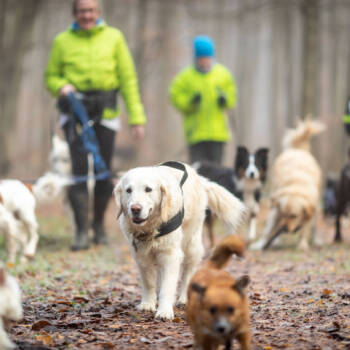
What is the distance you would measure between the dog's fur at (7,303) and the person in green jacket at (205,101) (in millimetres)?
7384

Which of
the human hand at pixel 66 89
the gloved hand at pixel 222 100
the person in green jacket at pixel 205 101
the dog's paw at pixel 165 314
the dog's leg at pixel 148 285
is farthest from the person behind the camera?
the person in green jacket at pixel 205 101

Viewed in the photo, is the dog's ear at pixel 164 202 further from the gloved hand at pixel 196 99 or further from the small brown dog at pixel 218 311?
the gloved hand at pixel 196 99

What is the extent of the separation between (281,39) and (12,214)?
25.4 meters

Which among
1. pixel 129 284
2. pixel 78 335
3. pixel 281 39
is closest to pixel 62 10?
pixel 281 39

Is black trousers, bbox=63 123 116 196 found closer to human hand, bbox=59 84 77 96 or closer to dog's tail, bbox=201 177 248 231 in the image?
human hand, bbox=59 84 77 96

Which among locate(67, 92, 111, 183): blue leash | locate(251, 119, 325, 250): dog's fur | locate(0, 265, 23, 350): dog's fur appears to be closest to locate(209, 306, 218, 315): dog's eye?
locate(0, 265, 23, 350): dog's fur

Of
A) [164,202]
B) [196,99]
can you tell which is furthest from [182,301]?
[196,99]

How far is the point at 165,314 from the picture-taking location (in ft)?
15.3

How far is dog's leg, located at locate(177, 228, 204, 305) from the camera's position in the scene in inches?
212

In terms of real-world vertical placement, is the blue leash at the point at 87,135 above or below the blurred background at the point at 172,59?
below

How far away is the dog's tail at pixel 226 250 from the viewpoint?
3771mm

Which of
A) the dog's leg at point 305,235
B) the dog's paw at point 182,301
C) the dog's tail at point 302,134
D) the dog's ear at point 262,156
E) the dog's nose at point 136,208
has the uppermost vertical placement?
the dog's tail at point 302,134

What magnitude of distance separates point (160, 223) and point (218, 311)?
153 centimetres

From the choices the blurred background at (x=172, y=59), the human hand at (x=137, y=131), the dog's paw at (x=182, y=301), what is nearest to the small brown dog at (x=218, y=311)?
the dog's paw at (x=182, y=301)
